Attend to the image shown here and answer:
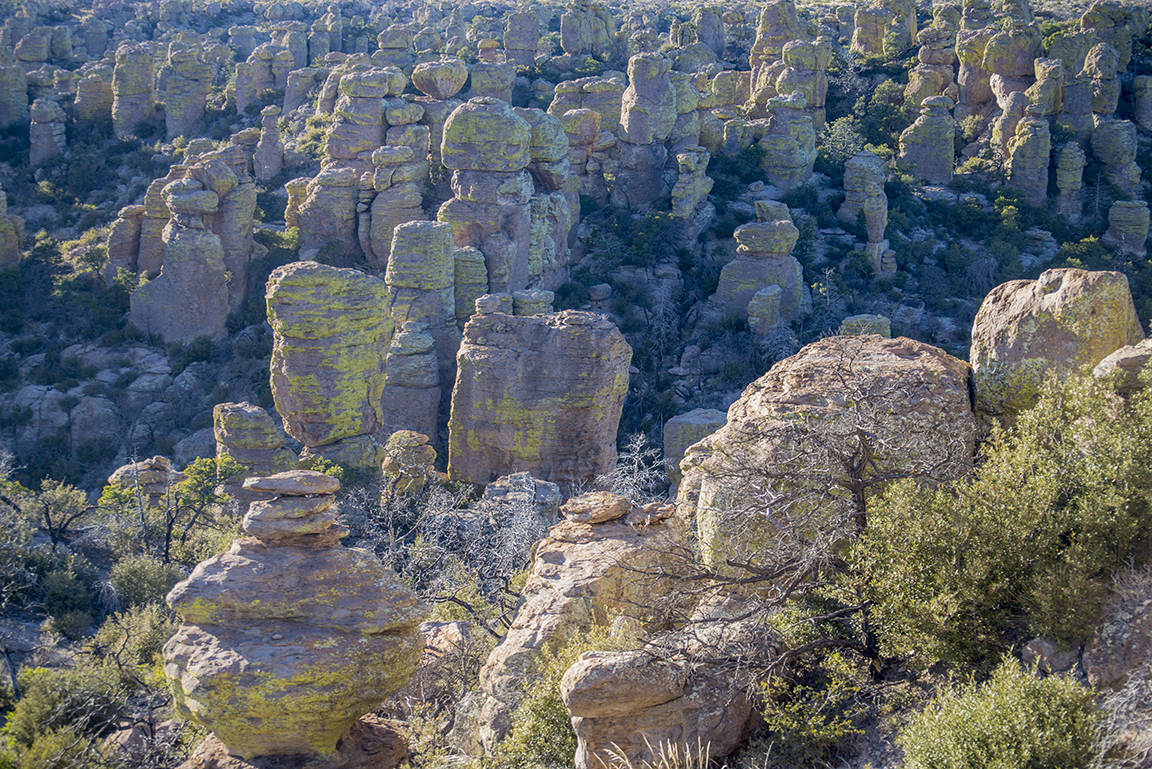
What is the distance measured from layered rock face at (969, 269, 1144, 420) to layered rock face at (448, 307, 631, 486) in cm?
1102

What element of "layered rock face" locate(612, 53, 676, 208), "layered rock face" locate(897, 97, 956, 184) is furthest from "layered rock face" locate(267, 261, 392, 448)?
"layered rock face" locate(897, 97, 956, 184)

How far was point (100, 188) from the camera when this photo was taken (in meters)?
36.3

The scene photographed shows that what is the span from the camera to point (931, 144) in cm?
3491

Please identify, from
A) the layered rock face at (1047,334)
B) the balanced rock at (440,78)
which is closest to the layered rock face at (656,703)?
the layered rock face at (1047,334)

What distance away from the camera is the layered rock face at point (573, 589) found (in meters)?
7.65

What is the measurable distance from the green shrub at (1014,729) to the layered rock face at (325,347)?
14.6 metres

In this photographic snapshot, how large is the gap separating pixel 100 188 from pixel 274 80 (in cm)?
1051

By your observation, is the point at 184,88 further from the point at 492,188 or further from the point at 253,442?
the point at 253,442

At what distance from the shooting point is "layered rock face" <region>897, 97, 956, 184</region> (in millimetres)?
34750

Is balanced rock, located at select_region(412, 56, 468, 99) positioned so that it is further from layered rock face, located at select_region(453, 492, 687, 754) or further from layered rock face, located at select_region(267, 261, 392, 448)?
layered rock face, located at select_region(453, 492, 687, 754)

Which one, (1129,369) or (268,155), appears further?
(268,155)

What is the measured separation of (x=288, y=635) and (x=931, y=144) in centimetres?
3326

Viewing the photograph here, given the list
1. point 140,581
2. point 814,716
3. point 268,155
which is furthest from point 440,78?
point 814,716

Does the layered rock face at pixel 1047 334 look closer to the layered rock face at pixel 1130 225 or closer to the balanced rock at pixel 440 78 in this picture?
the balanced rock at pixel 440 78
